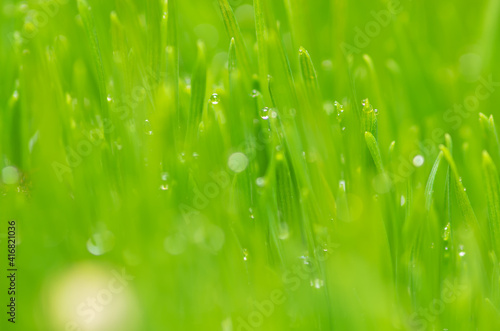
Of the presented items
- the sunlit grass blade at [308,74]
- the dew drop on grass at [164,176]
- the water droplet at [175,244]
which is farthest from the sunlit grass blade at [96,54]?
the sunlit grass blade at [308,74]

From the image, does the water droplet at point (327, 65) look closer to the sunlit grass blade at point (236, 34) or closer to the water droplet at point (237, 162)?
the sunlit grass blade at point (236, 34)

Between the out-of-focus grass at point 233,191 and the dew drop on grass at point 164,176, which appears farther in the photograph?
the dew drop on grass at point 164,176

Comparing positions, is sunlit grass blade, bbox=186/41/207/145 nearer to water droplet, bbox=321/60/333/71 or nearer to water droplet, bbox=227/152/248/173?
water droplet, bbox=227/152/248/173

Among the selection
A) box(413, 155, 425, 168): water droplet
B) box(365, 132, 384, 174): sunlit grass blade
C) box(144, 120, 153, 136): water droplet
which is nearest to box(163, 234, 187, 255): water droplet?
box(144, 120, 153, 136): water droplet

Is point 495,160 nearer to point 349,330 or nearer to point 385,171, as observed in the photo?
point 385,171

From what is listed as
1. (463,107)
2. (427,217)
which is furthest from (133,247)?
(463,107)

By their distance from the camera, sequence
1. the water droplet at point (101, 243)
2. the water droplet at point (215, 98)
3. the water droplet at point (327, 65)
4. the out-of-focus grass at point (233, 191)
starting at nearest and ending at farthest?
the out-of-focus grass at point (233, 191) → the water droplet at point (101, 243) → the water droplet at point (215, 98) → the water droplet at point (327, 65)

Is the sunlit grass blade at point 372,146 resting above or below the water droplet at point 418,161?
below
